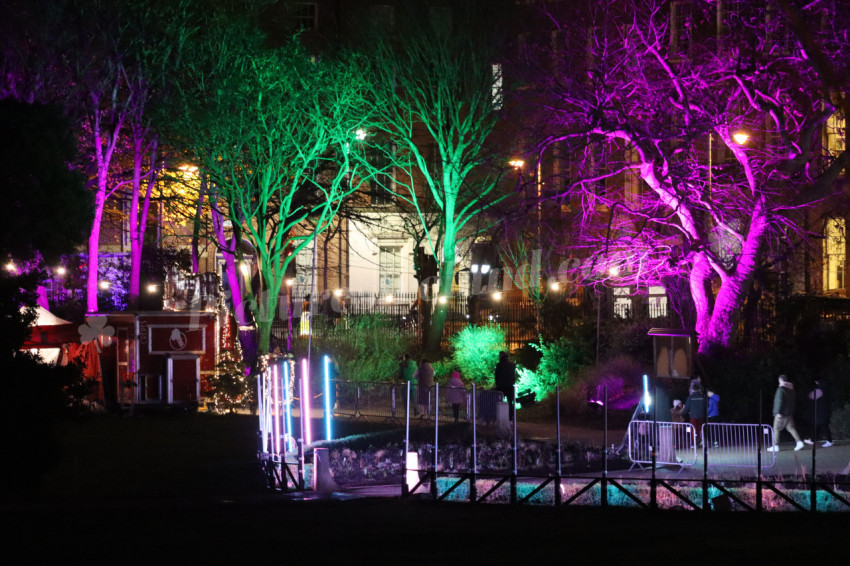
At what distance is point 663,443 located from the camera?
19.6m

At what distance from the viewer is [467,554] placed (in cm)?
1101

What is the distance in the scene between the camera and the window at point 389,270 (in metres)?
49.8

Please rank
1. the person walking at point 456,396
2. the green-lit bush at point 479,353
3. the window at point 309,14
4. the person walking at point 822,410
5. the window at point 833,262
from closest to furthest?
the person walking at point 822,410 < the person walking at point 456,396 < the green-lit bush at point 479,353 < the window at point 833,262 < the window at point 309,14

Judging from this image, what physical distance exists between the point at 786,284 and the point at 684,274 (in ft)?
8.97

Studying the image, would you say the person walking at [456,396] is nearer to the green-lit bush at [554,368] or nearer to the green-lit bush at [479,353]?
the green-lit bush at [554,368]

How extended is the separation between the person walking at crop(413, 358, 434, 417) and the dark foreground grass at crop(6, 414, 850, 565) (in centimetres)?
943

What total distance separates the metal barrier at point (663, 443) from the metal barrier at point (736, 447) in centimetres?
37

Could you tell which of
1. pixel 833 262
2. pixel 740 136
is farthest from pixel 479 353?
pixel 833 262

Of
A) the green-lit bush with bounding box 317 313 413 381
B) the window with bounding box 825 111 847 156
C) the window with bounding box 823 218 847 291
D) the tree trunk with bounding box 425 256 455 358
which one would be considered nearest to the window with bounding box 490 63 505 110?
the tree trunk with bounding box 425 256 455 358

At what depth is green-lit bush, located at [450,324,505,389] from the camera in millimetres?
32906

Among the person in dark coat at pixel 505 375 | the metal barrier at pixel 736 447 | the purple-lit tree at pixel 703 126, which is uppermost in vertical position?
the purple-lit tree at pixel 703 126

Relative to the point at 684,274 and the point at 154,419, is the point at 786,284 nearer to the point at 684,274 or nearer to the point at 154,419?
the point at 684,274

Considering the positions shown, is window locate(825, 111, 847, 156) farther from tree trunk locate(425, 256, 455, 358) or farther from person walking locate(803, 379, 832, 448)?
person walking locate(803, 379, 832, 448)

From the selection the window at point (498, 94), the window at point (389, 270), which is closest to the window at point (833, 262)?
the window at point (498, 94)
